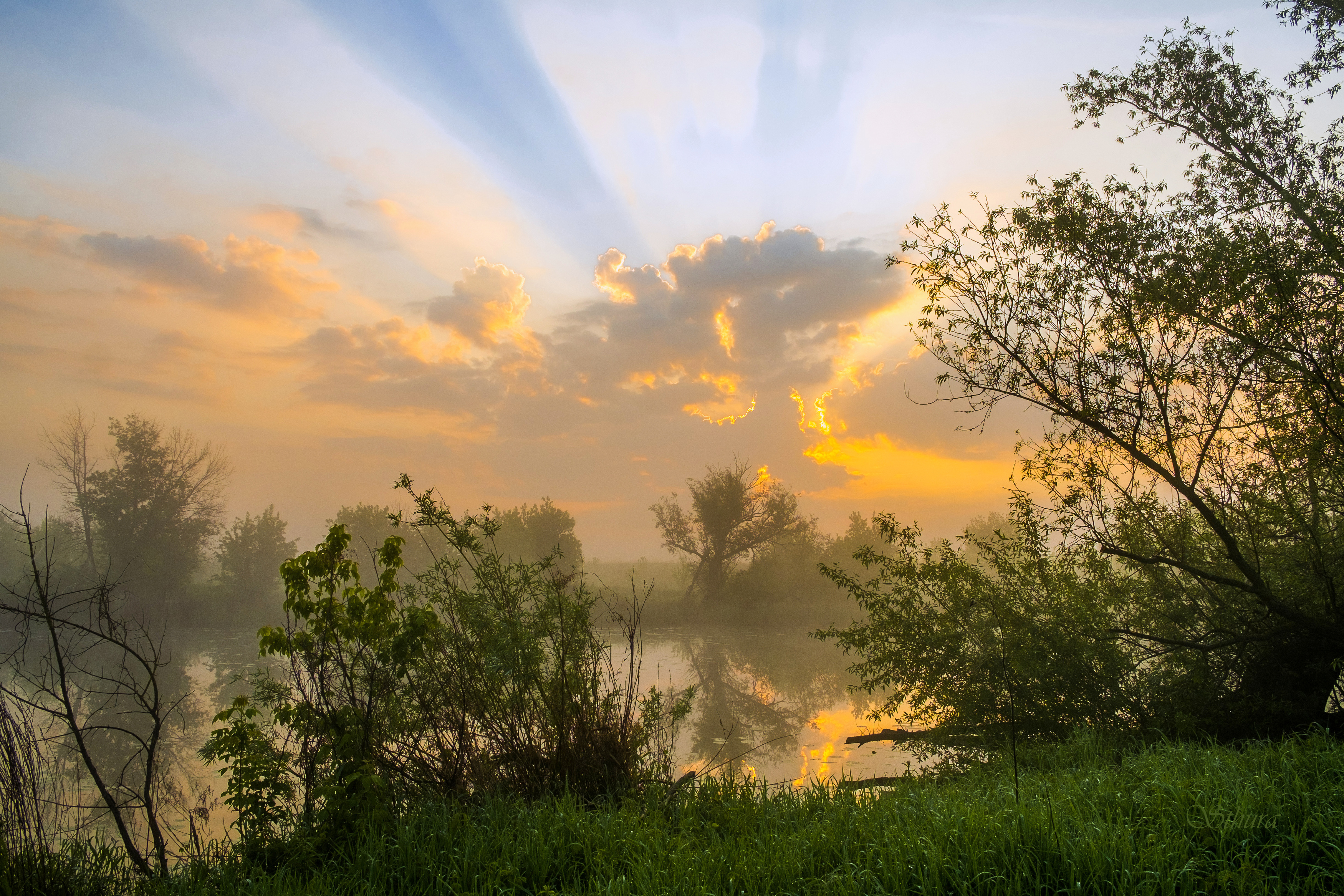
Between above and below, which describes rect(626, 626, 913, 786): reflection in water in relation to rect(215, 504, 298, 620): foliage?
below

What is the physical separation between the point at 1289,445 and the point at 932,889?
6923 millimetres

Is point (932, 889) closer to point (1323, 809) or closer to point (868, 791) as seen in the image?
point (868, 791)

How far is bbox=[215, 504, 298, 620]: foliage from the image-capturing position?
36438 mm

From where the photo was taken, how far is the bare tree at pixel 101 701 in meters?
4.48

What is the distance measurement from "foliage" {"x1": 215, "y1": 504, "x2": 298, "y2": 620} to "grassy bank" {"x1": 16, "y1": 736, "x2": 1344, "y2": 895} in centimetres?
3697

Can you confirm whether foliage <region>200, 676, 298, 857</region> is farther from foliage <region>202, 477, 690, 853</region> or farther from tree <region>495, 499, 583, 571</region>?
tree <region>495, 499, 583, 571</region>

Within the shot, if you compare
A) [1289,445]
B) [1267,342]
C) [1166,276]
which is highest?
[1166,276]

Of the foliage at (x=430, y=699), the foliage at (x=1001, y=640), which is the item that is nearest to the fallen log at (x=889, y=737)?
the foliage at (x=1001, y=640)

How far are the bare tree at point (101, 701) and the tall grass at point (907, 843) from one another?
3.51 ft

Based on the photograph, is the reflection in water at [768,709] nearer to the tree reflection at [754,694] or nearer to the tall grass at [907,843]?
the tree reflection at [754,694]

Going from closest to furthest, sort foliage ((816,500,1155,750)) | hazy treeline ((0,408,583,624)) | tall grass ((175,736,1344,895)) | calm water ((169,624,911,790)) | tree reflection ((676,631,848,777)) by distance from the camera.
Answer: tall grass ((175,736,1344,895)) → foliage ((816,500,1155,750)) → calm water ((169,624,911,790)) → tree reflection ((676,631,848,777)) → hazy treeline ((0,408,583,624))

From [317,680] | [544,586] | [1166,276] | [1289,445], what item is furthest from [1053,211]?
[317,680]

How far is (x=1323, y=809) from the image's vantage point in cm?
406

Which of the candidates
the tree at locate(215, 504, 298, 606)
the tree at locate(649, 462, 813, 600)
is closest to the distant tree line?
the tree at locate(649, 462, 813, 600)
